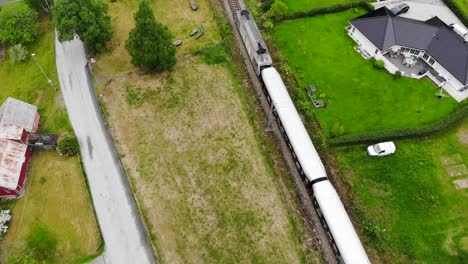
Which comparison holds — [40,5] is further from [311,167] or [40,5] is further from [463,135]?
[463,135]

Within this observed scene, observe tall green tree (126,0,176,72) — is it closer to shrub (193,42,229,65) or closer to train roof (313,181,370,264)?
shrub (193,42,229,65)

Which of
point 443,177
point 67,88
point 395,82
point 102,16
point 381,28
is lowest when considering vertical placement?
point 443,177

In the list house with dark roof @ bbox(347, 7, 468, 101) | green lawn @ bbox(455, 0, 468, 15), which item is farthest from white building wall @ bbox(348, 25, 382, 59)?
green lawn @ bbox(455, 0, 468, 15)

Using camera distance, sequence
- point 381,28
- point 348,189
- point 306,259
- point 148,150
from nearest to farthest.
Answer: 1. point 306,259
2. point 348,189
3. point 148,150
4. point 381,28

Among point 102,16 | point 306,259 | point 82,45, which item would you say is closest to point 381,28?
point 306,259

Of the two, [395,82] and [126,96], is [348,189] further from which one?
[126,96]

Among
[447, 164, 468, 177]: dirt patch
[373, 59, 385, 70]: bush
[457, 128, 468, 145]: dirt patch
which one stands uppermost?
[373, 59, 385, 70]: bush

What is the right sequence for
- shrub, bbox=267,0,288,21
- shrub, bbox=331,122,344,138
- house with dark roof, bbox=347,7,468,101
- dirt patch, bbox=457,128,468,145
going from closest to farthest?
shrub, bbox=331,122,344,138 < dirt patch, bbox=457,128,468,145 < house with dark roof, bbox=347,7,468,101 < shrub, bbox=267,0,288,21
